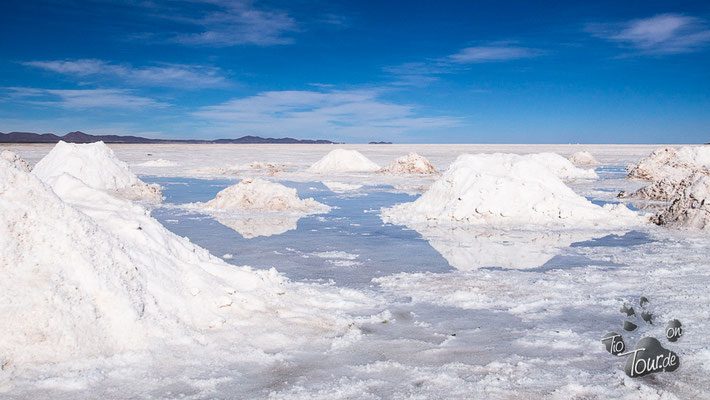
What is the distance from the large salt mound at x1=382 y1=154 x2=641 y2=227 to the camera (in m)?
9.35

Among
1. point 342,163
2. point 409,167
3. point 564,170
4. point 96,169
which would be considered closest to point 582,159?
point 564,170

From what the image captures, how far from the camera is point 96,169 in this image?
47.1ft

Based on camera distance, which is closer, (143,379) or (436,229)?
(143,379)

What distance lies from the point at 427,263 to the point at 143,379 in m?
3.76

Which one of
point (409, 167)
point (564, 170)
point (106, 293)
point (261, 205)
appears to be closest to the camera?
point (106, 293)

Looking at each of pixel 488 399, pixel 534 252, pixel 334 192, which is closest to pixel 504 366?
pixel 488 399

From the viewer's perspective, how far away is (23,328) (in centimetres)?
311

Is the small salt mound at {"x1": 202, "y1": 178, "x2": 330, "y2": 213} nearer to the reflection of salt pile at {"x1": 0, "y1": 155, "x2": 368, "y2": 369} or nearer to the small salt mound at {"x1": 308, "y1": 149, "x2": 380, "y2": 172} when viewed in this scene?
the reflection of salt pile at {"x1": 0, "y1": 155, "x2": 368, "y2": 369}

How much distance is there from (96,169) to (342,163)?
1301 cm

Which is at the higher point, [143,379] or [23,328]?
[23,328]

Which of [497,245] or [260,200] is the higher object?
[260,200]

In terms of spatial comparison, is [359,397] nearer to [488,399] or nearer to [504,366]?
[488,399]

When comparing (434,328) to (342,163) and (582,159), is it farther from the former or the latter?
(582,159)

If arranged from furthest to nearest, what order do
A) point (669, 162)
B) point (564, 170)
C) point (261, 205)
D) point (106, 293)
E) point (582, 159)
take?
1. point (582, 159)
2. point (564, 170)
3. point (669, 162)
4. point (261, 205)
5. point (106, 293)
